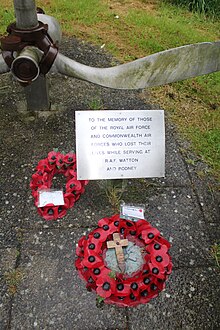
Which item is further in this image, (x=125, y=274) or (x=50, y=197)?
(x=50, y=197)

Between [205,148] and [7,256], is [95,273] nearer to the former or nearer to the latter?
[7,256]

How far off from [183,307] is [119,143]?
3.08ft

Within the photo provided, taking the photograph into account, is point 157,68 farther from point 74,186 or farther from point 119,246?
point 119,246

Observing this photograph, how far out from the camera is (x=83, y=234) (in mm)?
2283

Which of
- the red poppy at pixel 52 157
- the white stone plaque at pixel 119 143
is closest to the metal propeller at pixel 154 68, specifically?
the white stone plaque at pixel 119 143

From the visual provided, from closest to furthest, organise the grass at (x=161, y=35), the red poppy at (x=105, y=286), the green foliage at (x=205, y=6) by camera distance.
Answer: the red poppy at (x=105, y=286)
the grass at (x=161, y=35)
the green foliage at (x=205, y=6)

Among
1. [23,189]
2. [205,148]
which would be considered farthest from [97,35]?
[23,189]

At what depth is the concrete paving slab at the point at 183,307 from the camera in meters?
1.93

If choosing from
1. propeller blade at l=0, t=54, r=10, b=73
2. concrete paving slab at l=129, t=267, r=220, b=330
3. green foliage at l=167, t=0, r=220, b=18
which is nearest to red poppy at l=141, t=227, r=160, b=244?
concrete paving slab at l=129, t=267, r=220, b=330

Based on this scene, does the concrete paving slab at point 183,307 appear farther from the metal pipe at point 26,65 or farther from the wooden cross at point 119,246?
the metal pipe at point 26,65

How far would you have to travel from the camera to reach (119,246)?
2.09 m

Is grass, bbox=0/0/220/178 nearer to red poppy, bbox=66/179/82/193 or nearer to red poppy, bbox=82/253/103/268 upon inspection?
red poppy, bbox=66/179/82/193

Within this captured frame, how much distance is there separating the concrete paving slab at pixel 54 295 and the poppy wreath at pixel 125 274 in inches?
2.4

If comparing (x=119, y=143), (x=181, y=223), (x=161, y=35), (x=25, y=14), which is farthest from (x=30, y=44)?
(x=161, y=35)
